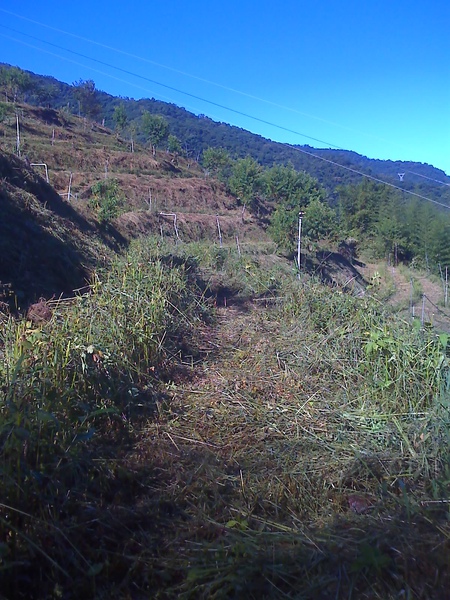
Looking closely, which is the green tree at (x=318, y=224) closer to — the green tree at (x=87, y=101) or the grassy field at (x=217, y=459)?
the grassy field at (x=217, y=459)

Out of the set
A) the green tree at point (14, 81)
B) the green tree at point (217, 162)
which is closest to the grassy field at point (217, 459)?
the green tree at point (217, 162)

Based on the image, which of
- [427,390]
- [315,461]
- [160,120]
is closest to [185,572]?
[315,461]

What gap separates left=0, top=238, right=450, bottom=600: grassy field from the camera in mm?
2119

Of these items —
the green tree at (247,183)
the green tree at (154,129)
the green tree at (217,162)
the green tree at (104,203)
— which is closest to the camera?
the green tree at (104,203)

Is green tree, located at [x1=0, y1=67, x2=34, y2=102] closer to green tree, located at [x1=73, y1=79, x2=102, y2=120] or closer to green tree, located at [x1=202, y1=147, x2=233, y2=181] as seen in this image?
green tree, located at [x1=73, y1=79, x2=102, y2=120]

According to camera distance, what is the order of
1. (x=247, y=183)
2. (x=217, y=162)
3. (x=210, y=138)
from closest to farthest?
1. (x=247, y=183)
2. (x=217, y=162)
3. (x=210, y=138)

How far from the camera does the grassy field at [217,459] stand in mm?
2119

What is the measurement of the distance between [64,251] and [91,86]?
44115mm

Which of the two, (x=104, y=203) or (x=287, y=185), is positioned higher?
(x=287, y=185)

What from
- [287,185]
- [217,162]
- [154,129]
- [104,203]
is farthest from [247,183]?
[104,203]

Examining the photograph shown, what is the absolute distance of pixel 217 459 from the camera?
3.18 metres

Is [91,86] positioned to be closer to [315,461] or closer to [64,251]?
[64,251]

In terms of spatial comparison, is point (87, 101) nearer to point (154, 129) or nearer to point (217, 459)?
point (154, 129)

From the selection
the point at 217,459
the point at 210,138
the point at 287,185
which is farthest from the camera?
the point at 210,138
